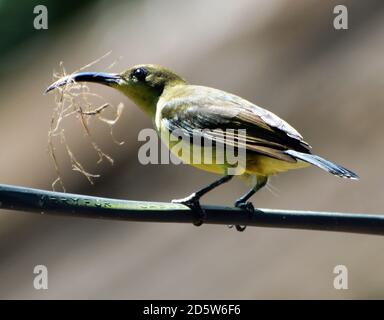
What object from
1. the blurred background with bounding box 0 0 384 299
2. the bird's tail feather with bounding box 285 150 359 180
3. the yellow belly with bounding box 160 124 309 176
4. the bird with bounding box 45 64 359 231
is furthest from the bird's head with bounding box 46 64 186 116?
the blurred background with bounding box 0 0 384 299

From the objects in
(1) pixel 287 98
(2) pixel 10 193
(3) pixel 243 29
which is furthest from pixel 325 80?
(2) pixel 10 193

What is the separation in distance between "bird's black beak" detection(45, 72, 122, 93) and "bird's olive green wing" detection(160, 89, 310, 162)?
0.37 meters

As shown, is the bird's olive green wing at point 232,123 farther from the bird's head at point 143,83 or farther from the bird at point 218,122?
the bird's head at point 143,83

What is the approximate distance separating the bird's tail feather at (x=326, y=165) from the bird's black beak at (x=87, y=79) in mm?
1322

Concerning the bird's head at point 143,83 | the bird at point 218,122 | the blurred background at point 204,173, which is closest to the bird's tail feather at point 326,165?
the bird at point 218,122

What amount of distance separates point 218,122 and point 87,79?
2.71 feet

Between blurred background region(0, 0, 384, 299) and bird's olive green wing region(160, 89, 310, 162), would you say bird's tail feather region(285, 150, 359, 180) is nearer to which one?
bird's olive green wing region(160, 89, 310, 162)

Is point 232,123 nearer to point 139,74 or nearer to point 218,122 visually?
point 218,122

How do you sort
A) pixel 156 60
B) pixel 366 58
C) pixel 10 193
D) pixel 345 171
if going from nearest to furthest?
1. pixel 10 193
2. pixel 345 171
3. pixel 366 58
4. pixel 156 60

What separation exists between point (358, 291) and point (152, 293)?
2016 millimetres

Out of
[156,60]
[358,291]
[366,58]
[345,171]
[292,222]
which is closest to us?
[292,222]

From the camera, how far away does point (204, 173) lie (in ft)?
29.7

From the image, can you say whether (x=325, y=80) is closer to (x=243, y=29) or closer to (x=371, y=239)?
(x=243, y=29)

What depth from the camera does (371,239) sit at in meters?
8.35
